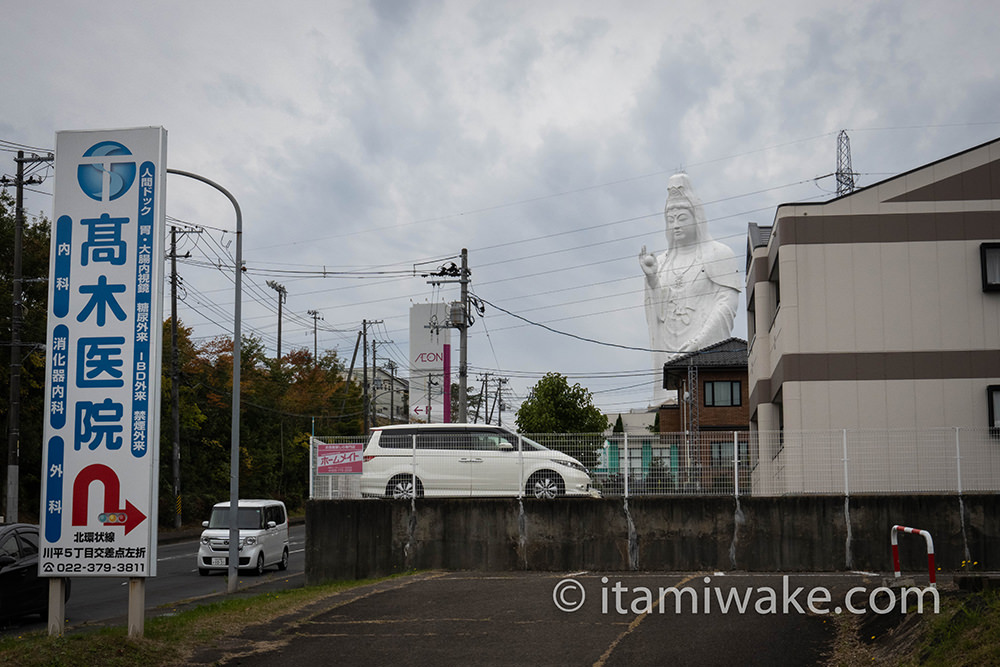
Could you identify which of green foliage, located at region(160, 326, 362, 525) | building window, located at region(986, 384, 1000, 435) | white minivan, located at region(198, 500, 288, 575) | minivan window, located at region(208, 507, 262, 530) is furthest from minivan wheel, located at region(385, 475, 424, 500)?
green foliage, located at region(160, 326, 362, 525)

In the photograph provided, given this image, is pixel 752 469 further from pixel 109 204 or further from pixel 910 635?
pixel 109 204

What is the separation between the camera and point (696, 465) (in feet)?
63.3

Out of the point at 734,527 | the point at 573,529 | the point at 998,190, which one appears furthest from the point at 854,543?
the point at 998,190

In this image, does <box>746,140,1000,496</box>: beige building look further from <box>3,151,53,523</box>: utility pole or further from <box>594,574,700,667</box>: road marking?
<box>3,151,53,523</box>: utility pole

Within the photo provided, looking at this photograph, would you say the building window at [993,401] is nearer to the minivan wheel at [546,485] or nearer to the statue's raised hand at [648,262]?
the minivan wheel at [546,485]

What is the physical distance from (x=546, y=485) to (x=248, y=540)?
9.25 m

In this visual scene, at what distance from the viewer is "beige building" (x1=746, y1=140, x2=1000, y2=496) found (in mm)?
21812

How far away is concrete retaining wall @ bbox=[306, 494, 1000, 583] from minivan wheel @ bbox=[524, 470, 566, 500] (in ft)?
1.20

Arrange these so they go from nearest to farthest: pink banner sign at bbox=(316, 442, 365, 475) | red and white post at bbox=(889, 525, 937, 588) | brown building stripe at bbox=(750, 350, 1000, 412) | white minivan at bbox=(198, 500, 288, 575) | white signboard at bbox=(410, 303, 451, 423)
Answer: red and white post at bbox=(889, 525, 937, 588)
pink banner sign at bbox=(316, 442, 365, 475)
brown building stripe at bbox=(750, 350, 1000, 412)
white minivan at bbox=(198, 500, 288, 575)
white signboard at bbox=(410, 303, 451, 423)

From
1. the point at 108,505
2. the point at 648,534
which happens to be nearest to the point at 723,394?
the point at 648,534

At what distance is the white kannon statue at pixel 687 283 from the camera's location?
69.7 metres

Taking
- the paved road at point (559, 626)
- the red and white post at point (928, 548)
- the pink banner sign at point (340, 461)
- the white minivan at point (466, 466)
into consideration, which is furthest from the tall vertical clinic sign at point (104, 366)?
the white minivan at point (466, 466)

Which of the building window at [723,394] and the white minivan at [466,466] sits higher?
the building window at [723,394]

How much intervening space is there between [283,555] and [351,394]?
4093 centimetres
